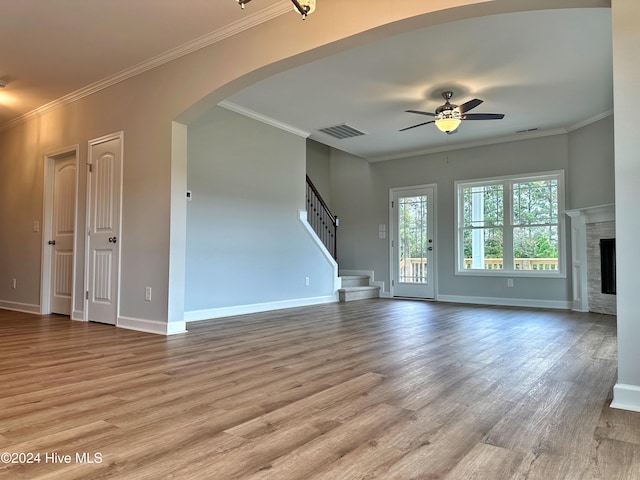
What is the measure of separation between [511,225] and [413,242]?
5.70 ft

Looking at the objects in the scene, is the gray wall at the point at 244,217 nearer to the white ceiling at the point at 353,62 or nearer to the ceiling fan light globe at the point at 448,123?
the white ceiling at the point at 353,62

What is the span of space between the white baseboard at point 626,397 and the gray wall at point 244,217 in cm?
409

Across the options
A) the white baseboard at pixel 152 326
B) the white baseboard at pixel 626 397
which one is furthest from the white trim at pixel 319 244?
the white baseboard at pixel 626 397

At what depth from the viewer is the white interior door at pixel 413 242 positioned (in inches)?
303

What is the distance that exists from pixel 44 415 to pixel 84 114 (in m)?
4.12

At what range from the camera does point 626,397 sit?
206 centimetres

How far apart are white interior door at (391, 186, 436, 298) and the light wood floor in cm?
375

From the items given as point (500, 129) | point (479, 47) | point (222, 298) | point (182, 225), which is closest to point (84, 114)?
point (182, 225)

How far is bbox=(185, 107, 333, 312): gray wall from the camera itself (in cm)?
505

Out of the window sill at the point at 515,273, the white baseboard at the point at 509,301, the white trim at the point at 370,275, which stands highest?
the window sill at the point at 515,273

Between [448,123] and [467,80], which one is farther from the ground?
[467,80]

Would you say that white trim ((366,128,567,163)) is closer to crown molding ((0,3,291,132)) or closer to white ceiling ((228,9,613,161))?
white ceiling ((228,9,613,161))

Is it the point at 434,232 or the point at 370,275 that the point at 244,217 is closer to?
the point at 370,275

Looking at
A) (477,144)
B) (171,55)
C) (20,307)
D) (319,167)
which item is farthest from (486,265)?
(20,307)
